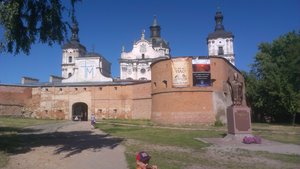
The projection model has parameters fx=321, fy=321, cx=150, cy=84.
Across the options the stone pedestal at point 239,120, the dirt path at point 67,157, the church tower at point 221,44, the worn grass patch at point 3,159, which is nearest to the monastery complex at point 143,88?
the church tower at point 221,44

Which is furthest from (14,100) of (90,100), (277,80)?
(277,80)

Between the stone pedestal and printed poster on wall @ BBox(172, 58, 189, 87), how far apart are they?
46.4 feet

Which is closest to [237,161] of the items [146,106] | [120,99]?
[146,106]

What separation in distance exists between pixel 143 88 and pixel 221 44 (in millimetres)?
31274

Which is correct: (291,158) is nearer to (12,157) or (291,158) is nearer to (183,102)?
(12,157)

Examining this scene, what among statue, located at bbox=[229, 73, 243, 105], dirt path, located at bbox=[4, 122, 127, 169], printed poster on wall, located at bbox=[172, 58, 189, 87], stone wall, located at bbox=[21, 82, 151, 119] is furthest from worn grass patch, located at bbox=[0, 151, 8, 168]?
stone wall, located at bbox=[21, 82, 151, 119]

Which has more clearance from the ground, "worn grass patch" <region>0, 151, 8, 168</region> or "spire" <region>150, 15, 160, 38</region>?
"spire" <region>150, 15, 160, 38</region>

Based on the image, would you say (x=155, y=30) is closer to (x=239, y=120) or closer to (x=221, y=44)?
(x=221, y=44)

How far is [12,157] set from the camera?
10023 millimetres

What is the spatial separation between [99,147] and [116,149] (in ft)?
3.07

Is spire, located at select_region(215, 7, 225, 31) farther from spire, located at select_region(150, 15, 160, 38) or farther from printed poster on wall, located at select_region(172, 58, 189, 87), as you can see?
printed poster on wall, located at select_region(172, 58, 189, 87)

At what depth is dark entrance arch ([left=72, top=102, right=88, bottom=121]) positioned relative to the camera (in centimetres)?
4591

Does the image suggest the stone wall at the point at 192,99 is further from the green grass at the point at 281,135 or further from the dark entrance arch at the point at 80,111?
the dark entrance arch at the point at 80,111

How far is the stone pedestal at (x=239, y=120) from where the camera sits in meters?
15.9
